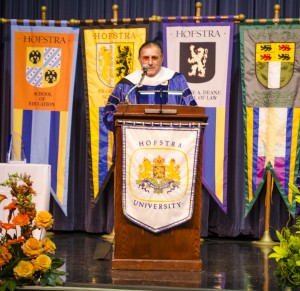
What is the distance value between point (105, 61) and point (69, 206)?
1.57 m

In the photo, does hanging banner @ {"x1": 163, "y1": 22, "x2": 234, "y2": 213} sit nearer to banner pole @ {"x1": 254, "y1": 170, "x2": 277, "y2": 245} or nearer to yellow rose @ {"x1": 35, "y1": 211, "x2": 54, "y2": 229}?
banner pole @ {"x1": 254, "y1": 170, "x2": 277, "y2": 245}

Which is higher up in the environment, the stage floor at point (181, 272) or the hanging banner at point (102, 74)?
the hanging banner at point (102, 74)

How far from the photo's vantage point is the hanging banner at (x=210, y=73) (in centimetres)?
572

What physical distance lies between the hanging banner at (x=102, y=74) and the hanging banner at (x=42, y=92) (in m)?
0.21

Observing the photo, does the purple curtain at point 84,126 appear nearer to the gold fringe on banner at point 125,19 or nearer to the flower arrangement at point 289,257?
the gold fringe on banner at point 125,19

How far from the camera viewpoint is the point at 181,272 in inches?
152

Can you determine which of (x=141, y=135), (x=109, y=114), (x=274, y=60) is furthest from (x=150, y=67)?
(x=274, y=60)

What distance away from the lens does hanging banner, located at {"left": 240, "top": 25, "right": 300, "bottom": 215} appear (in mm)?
5652

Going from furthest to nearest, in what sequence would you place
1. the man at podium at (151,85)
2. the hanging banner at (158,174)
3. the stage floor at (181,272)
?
the man at podium at (151,85), the hanging banner at (158,174), the stage floor at (181,272)

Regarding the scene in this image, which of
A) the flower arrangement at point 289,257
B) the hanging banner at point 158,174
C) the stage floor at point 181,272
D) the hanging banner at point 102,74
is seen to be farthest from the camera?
the hanging banner at point 102,74

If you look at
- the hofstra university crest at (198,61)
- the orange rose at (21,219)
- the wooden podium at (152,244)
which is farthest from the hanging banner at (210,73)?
the orange rose at (21,219)

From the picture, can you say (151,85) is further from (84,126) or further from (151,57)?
(84,126)

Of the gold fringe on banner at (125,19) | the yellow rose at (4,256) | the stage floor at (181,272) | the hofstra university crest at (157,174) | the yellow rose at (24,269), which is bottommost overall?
the stage floor at (181,272)

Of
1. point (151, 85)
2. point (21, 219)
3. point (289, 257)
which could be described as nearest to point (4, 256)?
point (21, 219)
